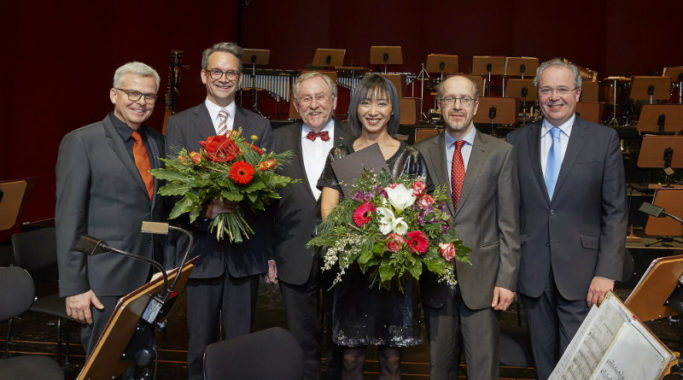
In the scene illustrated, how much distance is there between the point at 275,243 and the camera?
3266mm

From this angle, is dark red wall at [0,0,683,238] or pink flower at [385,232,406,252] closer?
pink flower at [385,232,406,252]

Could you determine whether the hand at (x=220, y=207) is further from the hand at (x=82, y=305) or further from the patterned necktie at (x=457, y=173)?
Answer: the patterned necktie at (x=457, y=173)

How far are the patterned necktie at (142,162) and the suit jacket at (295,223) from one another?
2.16ft

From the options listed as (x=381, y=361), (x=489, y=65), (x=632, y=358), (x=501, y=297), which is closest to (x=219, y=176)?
(x=381, y=361)

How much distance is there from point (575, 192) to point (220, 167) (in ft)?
5.38

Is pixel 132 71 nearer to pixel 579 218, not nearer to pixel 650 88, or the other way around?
pixel 579 218

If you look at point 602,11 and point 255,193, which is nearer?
point 255,193

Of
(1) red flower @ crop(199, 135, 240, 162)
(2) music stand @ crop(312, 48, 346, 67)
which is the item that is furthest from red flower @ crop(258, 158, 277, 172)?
(2) music stand @ crop(312, 48, 346, 67)

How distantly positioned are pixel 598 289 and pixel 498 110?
275 inches

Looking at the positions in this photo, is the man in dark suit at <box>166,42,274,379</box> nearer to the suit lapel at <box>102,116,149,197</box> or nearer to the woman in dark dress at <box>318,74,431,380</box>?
the suit lapel at <box>102,116,149,197</box>

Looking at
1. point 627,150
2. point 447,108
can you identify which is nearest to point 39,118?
point 447,108

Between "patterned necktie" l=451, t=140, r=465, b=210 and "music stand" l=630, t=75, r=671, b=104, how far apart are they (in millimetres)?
9502

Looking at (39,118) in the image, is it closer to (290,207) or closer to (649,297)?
(290,207)

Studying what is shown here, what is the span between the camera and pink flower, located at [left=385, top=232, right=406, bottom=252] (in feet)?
7.59
